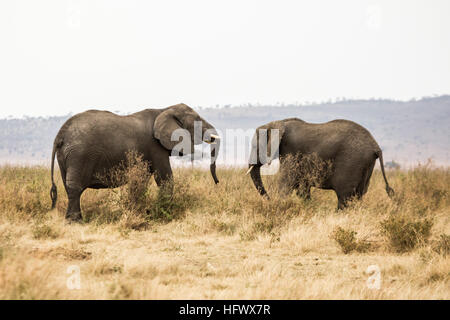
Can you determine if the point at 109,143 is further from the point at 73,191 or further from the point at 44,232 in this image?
the point at 44,232

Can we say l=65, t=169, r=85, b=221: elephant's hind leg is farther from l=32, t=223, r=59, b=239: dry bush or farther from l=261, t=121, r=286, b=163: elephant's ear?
l=261, t=121, r=286, b=163: elephant's ear

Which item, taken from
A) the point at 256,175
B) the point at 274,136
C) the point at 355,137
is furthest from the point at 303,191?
the point at 355,137

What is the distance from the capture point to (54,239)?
998cm

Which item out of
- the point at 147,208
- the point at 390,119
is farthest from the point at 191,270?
the point at 390,119

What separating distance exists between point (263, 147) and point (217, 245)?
3708 millimetres

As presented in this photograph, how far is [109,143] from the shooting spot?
1162 centimetres

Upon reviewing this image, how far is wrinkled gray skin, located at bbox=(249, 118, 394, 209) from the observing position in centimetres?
1202

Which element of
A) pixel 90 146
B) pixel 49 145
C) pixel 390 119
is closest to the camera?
pixel 90 146

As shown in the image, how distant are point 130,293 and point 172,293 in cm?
53

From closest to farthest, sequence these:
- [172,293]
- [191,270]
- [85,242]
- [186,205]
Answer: [172,293], [191,270], [85,242], [186,205]

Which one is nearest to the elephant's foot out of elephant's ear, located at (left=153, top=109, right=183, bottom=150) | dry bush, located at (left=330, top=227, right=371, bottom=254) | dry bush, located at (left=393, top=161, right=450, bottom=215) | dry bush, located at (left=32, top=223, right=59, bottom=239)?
dry bush, located at (left=32, top=223, right=59, bottom=239)

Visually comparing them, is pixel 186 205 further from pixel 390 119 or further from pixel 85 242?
pixel 390 119

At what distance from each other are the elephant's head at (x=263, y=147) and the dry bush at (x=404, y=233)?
364 centimetres

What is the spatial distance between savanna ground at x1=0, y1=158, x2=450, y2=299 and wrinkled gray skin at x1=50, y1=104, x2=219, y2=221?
494mm
